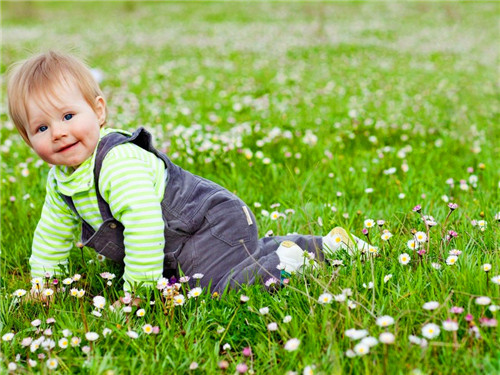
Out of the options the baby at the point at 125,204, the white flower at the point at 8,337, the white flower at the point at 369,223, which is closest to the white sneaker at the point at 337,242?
the baby at the point at 125,204

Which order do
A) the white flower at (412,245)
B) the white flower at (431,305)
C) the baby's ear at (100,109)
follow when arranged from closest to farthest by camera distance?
the white flower at (431,305), the white flower at (412,245), the baby's ear at (100,109)

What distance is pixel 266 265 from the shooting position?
10.8 ft

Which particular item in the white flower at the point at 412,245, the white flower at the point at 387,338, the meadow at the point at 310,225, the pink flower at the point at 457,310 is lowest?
the meadow at the point at 310,225

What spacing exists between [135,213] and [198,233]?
498 millimetres

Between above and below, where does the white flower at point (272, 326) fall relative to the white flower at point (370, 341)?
below

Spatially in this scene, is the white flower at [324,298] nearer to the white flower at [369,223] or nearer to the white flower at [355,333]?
the white flower at [355,333]

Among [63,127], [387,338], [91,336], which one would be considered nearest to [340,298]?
[387,338]

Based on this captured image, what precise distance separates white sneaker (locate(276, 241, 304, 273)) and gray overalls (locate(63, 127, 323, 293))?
49 mm

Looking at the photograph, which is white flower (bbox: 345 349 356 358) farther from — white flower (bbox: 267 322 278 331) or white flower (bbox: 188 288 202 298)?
white flower (bbox: 188 288 202 298)

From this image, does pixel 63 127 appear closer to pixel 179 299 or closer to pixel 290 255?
pixel 179 299

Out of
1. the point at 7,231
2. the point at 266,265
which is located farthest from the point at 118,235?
the point at 7,231

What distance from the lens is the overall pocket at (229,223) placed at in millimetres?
3414

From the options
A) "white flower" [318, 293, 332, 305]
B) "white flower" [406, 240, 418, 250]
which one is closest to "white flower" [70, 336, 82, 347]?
"white flower" [318, 293, 332, 305]

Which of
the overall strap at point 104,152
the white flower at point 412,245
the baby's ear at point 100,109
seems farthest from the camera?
the baby's ear at point 100,109
